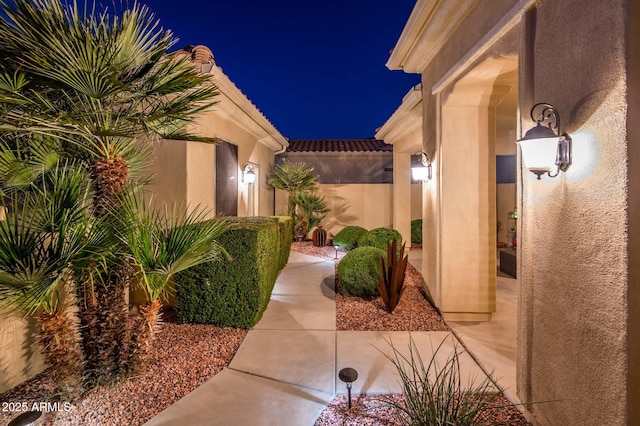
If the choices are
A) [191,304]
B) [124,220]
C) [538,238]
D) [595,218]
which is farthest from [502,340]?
[124,220]

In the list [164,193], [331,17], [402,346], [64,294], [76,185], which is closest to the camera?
[76,185]

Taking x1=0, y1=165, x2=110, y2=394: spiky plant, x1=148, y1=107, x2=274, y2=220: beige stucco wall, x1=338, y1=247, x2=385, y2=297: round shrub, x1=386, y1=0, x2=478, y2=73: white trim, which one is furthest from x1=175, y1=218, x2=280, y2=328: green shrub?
x1=386, y1=0, x2=478, y2=73: white trim

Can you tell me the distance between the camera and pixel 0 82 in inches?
112

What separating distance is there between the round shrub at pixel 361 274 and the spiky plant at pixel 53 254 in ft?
14.6

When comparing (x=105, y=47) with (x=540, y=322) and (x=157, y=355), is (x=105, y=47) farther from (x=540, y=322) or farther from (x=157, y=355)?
(x=540, y=322)

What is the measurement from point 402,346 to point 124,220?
3.86 meters

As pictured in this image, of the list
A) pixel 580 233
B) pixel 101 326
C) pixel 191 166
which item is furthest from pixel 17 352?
pixel 580 233

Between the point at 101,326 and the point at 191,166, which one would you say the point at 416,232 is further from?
the point at 101,326

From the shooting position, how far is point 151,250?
3418mm

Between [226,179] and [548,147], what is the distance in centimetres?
725

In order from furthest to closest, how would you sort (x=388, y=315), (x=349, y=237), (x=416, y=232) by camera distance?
(x=416, y=232)
(x=349, y=237)
(x=388, y=315)

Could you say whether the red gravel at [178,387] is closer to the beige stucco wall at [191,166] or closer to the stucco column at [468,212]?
the stucco column at [468,212]

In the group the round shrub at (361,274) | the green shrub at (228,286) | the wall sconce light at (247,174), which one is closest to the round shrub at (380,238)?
the round shrub at (361,274)

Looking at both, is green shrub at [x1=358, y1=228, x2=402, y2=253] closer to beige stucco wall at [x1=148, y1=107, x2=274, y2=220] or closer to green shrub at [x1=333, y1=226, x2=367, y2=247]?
green shrub at [x1=333, y1=226, x2=367, y2=247]
